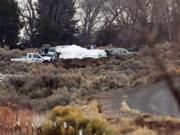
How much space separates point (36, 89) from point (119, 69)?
1622 cm

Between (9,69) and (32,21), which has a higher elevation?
(32,21)

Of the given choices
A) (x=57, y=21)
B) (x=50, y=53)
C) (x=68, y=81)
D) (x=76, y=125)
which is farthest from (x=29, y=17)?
(x=76, y=125)

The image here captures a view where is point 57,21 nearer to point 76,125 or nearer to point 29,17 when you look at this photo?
point 29,17

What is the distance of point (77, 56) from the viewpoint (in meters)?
62.7

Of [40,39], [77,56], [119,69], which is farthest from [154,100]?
[40,39]

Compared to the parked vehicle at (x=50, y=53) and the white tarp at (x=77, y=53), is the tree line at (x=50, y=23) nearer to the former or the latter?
the white tarp at (x=77, y=53)

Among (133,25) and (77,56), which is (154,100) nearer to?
(133,25)

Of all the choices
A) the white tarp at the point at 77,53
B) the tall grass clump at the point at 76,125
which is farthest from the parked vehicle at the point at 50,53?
the tall grass clump at the point at 76,125

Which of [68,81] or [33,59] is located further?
[33,59]

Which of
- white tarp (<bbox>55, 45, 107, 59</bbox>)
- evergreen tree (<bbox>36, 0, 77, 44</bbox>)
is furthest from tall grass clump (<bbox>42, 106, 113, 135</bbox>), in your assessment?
evergreen tree (<bbox>36, 0, 77, 44</bbox>)

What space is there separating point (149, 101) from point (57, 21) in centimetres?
4797

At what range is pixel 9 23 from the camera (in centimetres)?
6912

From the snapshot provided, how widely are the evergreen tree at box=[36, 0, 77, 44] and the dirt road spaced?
38.4 meters

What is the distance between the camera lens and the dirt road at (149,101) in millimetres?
23209
